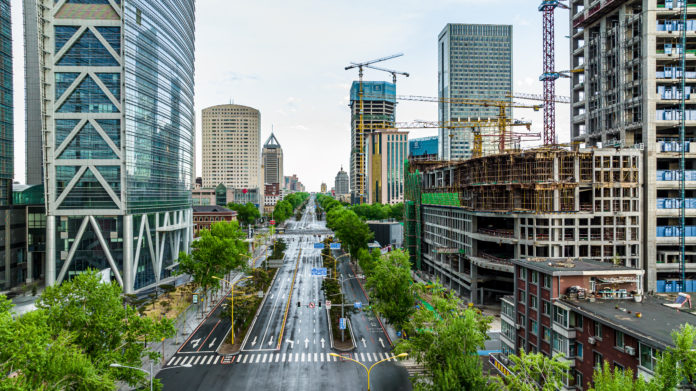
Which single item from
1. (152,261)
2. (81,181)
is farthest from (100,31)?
(152,261)

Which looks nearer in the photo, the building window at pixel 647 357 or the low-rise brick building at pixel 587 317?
the building window at pixel 647 357

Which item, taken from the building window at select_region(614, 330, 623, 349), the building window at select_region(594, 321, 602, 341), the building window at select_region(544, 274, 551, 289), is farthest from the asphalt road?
the building window at select_region(614, 330, 623, 349)

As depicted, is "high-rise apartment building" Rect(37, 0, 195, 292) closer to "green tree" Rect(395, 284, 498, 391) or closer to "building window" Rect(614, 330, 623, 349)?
"green tree" Rect(395, 284, 498, 391)

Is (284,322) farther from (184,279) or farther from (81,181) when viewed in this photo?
(81,181)

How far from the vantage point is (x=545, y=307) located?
38500mm

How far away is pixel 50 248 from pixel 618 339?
84246 mm

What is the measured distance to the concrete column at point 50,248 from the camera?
Result: 72.9 m

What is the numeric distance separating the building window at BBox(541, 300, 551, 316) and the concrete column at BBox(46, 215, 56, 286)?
78.6 metres

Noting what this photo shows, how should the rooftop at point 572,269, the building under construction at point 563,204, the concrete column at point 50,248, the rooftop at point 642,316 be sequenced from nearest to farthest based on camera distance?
the rooftop at point 642,316
the rooftop at point 572,269
the building under construction at point 563,204
the concrete column at point 50,248

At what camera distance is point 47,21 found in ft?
241

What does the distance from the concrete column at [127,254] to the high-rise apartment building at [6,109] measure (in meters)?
22.8

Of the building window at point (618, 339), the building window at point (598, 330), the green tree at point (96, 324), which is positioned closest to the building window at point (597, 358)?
the building window at point (598, 330)

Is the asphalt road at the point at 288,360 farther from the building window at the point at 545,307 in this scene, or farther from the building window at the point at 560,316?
the building window at the point at 560,316

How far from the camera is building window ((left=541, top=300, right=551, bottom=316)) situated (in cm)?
3783
